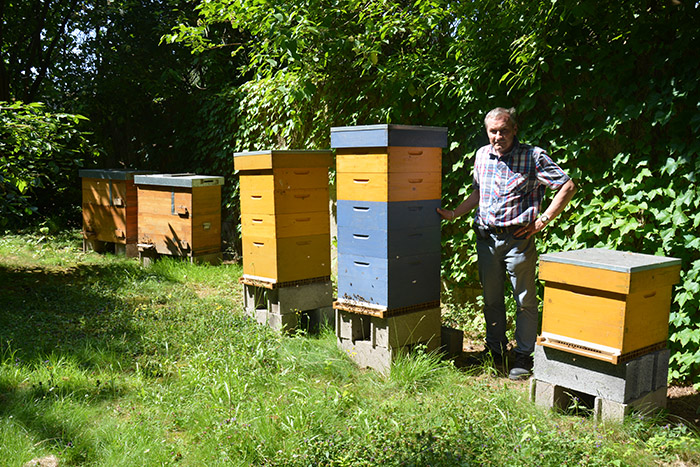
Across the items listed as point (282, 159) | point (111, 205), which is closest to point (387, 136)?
point (282, 159)

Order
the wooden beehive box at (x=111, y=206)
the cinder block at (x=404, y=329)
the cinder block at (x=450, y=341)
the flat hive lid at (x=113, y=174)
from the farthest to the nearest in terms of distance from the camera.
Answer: the wooden beehive box at (x=111, y=206) → the flat hive lid at (x=113, y=174) → the cinder block at (x=450, y=341) → the cinder block at (x=404, y=329)

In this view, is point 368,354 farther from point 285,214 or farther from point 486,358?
point 285,214

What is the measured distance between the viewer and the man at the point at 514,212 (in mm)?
3779

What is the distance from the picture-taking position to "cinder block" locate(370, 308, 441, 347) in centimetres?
392

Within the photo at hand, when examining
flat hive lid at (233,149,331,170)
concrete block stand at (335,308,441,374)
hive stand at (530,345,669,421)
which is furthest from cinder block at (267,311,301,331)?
hive stand at (530,345,669,421)

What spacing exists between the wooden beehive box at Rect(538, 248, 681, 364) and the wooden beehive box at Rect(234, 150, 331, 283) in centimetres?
210

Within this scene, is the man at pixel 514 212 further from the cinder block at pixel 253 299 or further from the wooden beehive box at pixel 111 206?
the wooden beehive box at pixel 111 206

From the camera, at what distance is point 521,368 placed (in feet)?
12.8

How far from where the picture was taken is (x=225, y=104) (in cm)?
864

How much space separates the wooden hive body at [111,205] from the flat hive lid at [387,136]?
486 cm

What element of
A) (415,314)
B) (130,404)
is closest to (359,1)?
(415,314)

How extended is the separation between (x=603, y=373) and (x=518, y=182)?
129 centimetres

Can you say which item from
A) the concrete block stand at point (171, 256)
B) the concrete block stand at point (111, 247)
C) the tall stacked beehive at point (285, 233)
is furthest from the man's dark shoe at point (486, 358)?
the concrete block stand at point (111, 247)

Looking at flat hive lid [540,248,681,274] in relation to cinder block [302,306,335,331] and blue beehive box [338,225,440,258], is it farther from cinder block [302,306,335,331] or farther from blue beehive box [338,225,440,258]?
cinder block [302,306,335,331]
